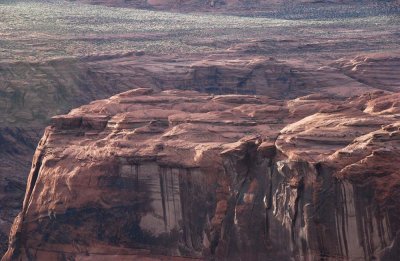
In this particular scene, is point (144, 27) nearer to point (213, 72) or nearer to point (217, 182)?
point (213, 72)

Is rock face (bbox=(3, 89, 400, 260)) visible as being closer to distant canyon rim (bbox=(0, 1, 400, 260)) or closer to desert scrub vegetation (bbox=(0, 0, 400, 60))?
distant canyon rim (bbox=(0, 1, 400, 260))

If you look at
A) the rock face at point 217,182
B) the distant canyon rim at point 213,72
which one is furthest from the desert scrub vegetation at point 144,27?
the rock face at point 217,182

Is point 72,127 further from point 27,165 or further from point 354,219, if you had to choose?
point 27,165

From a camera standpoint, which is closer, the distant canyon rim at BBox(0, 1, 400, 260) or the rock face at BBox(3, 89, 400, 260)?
the rock face at BBox(3, 89, 400, 260)

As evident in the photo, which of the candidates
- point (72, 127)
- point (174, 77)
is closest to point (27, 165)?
point (174, 77)

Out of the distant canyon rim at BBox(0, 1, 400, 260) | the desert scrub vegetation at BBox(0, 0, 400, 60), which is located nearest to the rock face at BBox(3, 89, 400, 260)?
the distant canyon rim at BBox(0, 1, 400, 260)

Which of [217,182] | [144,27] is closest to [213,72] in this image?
[144,27]
